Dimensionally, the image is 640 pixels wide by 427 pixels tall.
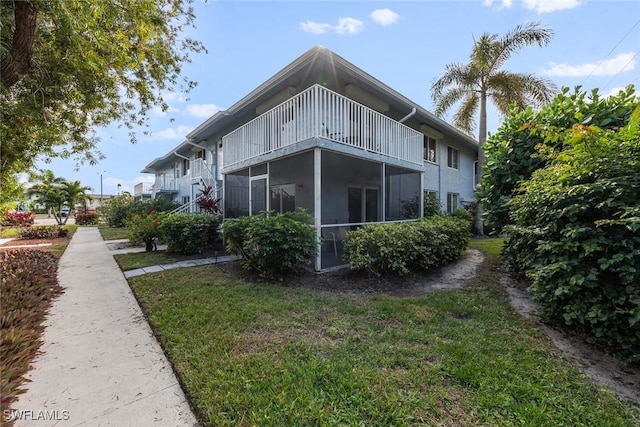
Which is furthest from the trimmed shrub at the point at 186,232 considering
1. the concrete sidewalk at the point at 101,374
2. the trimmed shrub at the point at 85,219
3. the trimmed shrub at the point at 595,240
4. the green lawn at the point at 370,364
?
the trimmed shrub at the point at 85,219

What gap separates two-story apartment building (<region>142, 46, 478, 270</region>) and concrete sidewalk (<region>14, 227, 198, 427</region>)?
13.0 ft

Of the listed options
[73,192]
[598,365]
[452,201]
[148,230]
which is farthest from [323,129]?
[73,192]

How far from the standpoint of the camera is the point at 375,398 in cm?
234

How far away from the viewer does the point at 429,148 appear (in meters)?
12.8

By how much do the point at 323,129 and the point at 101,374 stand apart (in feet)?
19.1

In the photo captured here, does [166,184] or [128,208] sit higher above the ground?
[166,184]

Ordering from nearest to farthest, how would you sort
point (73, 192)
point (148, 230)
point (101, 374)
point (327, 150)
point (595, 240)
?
point (101, 374), point (595, 240), point (327, 150), point (148, 230), point (73, 192)

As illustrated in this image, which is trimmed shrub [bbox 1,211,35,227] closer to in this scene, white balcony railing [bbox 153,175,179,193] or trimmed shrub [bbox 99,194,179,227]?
trimmed shrub [bbox 99,194,179,227]

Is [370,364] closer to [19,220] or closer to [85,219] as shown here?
[19,220]

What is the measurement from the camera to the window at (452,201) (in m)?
14.1

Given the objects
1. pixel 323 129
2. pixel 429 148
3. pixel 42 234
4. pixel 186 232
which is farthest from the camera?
pixel 42 234

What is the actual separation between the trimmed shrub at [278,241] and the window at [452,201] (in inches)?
407

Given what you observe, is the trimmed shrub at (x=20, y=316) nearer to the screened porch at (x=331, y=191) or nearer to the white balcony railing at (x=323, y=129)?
the screened porch at (x=331, y=191)

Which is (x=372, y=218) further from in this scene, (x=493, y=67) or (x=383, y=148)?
(x=493, y=67)
